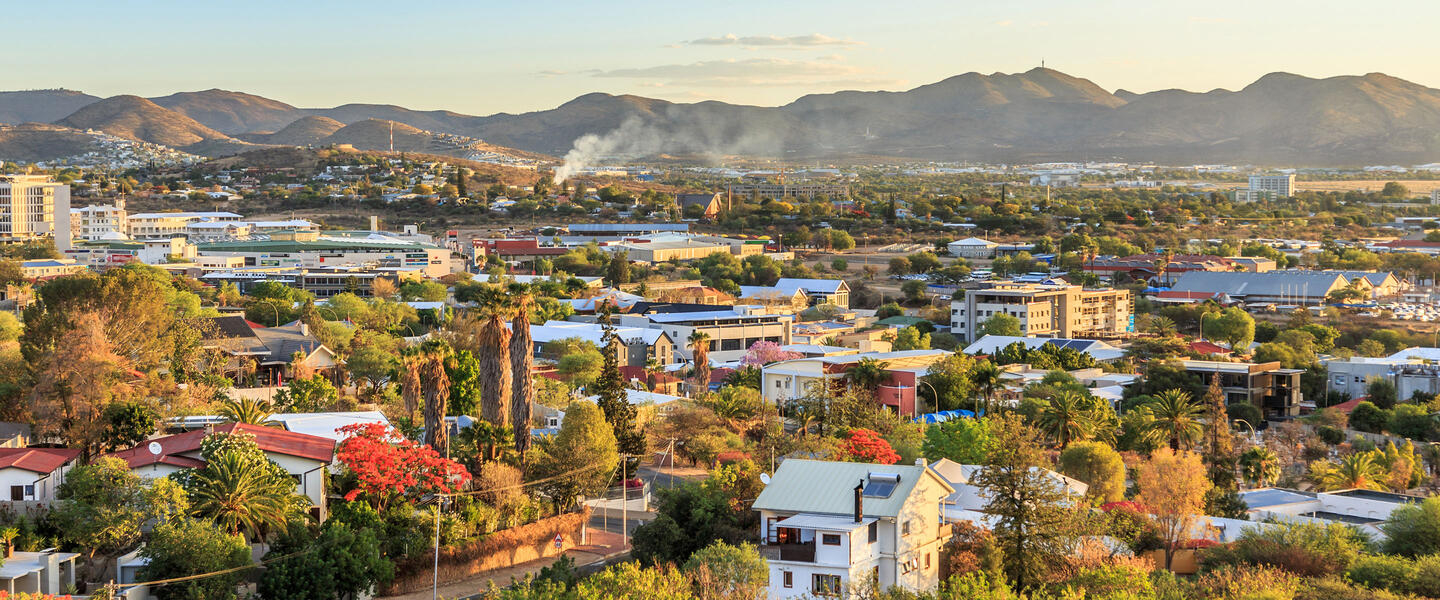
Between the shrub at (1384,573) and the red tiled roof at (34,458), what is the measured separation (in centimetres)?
1923

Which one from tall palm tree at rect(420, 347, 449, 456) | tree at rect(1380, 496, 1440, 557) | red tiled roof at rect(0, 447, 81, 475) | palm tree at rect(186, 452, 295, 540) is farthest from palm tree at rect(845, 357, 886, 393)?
red tiled roof at rect(0, 447, 81, 475)

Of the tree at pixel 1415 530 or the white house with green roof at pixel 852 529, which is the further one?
the tree at pixel 1415 530

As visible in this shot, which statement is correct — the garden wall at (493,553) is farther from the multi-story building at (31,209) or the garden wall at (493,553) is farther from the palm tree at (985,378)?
the multi-story building at (31,209)

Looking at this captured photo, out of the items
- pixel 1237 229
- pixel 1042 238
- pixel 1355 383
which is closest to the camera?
pixel 1355 383

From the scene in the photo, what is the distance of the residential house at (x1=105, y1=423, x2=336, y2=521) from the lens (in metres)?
24.6

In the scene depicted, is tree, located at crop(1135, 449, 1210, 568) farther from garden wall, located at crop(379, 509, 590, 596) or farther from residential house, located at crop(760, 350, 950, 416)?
residential house, located at crop(760, 350, 950, 416)

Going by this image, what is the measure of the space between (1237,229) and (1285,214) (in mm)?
15137

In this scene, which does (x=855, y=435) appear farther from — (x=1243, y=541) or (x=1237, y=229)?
(x=1237, y=229)

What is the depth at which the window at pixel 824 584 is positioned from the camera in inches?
869

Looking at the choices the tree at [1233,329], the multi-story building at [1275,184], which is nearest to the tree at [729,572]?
the tree at [1233,329]

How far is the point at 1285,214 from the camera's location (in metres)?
131

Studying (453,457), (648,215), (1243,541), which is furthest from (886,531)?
(648,215)

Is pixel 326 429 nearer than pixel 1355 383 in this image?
Yes

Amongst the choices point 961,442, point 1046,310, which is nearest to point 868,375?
point 961,442
